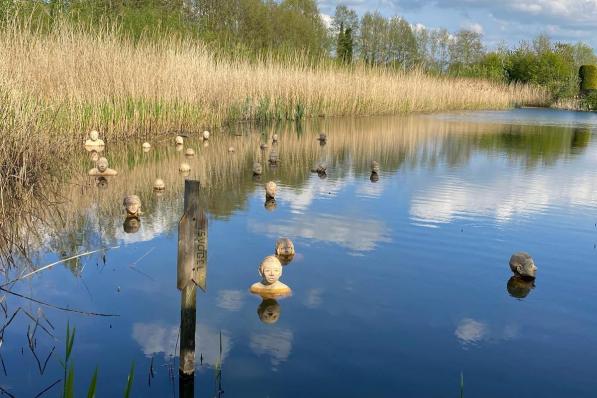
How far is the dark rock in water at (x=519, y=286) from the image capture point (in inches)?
182

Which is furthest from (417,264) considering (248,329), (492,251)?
(248,329)

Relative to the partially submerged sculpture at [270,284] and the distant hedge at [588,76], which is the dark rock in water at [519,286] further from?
the distant hedge at [588,76]

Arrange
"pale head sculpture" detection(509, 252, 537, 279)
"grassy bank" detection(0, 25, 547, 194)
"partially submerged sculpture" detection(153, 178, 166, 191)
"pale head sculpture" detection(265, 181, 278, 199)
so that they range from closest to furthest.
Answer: "pale head sculpture" detection(509, 252, 537, 279)
"grassy bank" detection(0, 25, 547, 194)
"pale head sculpture" detection(265, 181, 278, 199)
"partially submerged sculpture" detection(153, 178, 166, 191)

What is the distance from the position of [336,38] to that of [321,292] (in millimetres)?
41507

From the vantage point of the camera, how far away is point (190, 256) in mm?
2939

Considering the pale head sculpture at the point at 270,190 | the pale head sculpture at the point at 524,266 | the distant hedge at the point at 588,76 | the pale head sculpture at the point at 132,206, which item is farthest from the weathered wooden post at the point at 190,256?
the distant hedge at the point at 588,76

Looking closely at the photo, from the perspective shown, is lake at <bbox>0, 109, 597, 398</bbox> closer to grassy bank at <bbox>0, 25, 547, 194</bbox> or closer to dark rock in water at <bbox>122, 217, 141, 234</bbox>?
dark rock in water at <bbox>122, 217, 141, 234</bbox>

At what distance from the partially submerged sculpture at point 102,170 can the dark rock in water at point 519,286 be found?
549cm

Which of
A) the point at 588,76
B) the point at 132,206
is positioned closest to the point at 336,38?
the point at 588,76

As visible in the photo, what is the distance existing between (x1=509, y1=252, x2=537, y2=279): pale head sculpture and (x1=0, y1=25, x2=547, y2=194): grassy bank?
4.65 meters

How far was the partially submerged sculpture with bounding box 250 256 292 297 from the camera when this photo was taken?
4.36 meters

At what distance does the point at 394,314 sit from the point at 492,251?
1895 millimetres

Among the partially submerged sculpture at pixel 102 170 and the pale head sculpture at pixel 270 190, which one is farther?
the partially submerged sculpture at pixel 102 170

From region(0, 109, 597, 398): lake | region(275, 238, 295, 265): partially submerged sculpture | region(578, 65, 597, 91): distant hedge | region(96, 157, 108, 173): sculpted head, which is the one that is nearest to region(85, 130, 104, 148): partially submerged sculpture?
region(0, 109, 597, 398): lake
